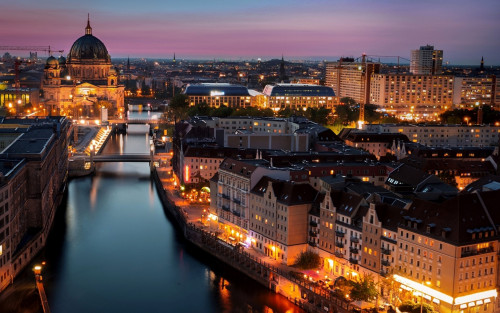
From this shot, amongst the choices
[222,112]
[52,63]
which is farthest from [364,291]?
[52,63]

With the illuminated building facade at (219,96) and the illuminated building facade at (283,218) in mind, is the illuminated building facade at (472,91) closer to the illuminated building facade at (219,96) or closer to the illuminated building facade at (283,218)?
the illuminated building facade at (219,96)

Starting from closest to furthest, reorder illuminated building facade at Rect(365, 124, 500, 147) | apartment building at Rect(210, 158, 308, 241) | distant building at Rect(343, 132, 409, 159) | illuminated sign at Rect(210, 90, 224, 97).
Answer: apartment building at Rect(210, 158, 308, 241) → distant building at Rect(343, 132, 409, 159) → illuminated building facade at Rect(365, 124, 500, 147) → illuminated sign at Rect(210, 90, 224, 97)

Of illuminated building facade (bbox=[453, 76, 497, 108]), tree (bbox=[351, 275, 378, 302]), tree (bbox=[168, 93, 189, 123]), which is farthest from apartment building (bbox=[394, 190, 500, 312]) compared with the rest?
illuminated building facade (bbox=[453, 76, 497, 108])

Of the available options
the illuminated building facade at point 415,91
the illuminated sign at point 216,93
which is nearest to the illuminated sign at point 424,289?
the illuminated building facade at point 415,91

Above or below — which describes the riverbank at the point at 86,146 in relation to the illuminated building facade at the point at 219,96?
below

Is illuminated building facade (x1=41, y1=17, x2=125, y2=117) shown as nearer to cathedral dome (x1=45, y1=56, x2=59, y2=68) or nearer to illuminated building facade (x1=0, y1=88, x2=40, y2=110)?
cathedral dome (x1=45, y1=56, x2=59, y2=68)

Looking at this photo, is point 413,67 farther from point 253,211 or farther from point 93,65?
point 253,211
